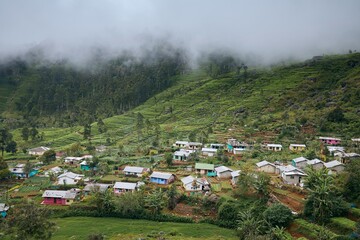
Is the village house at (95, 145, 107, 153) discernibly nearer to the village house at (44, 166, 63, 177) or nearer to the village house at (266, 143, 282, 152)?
the village house at (44, 166, 63, 177)

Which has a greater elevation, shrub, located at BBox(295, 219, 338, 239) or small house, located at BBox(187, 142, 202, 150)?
small house, located at BBox(187, 142, 202, 150)

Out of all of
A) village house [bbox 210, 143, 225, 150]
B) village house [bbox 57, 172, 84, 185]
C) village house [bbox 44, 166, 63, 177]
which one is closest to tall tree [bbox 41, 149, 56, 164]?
village house [bbox 44, 166, 63, 177]

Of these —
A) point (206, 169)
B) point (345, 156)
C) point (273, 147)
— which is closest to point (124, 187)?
point (206, 169)

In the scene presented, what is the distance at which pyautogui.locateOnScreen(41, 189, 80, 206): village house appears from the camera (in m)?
61.8

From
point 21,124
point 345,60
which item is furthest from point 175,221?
point 345,60

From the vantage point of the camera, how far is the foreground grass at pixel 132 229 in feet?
153

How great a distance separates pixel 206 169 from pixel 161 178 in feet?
39.4

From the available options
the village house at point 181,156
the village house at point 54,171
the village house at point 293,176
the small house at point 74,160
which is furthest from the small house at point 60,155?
the village house at point 293,176

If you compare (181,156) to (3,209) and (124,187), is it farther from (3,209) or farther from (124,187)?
(3,209)

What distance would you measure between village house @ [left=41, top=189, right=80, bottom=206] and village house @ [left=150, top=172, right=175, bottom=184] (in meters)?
17.2

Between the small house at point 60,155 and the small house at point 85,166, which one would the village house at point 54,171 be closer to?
the small house at point 85,166

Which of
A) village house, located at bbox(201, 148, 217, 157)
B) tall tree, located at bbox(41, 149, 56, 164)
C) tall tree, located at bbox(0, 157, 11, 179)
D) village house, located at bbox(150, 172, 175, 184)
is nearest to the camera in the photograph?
village house, located at bbox(150, 172, 175, 184)

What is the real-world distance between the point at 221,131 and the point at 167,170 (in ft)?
153

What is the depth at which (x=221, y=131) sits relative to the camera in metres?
119
